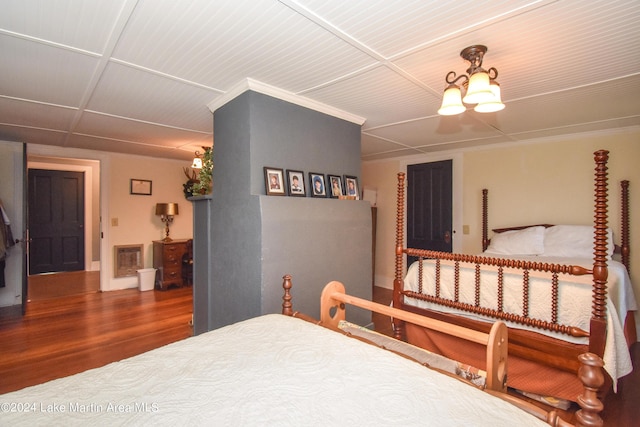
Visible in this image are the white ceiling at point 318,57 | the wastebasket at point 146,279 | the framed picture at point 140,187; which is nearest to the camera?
the white ceiling at point 318,57

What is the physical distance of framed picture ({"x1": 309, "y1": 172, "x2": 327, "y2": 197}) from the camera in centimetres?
271

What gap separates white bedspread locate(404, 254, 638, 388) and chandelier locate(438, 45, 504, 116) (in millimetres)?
1245

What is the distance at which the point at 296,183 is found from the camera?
2584 millimetres

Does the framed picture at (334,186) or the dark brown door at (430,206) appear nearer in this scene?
the framed picture at (334,186)

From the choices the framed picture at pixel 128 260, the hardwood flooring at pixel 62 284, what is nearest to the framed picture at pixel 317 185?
the framed picture at pixel 128 260

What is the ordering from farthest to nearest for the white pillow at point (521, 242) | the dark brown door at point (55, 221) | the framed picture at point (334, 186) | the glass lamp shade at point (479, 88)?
the dark brown door at point (55, 221) < the white pillow at point (521, 242) < the framed picture at point (334, 186) < the glass lamp shade at point (479, 88)

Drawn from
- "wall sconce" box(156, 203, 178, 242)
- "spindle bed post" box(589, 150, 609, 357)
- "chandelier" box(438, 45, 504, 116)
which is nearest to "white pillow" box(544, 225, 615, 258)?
"spindle bed post" box(589, 150, 609, 357)

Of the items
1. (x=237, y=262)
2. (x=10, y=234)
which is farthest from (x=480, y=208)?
(x=10, y=234)

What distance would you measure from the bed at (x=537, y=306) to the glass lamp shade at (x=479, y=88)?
76cm

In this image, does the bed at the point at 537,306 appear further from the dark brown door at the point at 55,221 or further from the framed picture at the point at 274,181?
the dark brown door at the point at 55,221

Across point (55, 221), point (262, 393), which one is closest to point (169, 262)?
point (55, 221)

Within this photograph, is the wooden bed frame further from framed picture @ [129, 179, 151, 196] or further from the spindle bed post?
framed picture @ [129, 179, 151, 196]

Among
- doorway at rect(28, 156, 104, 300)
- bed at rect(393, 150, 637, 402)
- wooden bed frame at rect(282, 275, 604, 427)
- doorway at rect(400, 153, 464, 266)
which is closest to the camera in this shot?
wooden bed frame at rect(282, 275, 604, 427)

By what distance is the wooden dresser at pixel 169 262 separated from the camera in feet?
16.5
